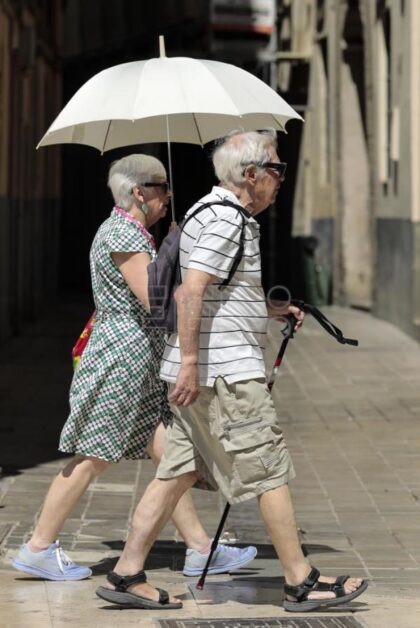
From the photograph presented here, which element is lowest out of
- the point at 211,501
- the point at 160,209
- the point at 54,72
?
the point at 211,501

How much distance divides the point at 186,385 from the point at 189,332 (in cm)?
19

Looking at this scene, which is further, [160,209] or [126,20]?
[126,20]

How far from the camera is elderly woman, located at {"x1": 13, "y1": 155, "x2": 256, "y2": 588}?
6.73 metres

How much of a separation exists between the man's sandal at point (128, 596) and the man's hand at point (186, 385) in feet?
2.52

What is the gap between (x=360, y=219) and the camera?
23000 mm

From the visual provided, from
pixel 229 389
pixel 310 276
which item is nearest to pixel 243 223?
pixel 229 389

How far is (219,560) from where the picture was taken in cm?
693

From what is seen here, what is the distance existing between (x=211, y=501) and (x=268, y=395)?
2698 mm

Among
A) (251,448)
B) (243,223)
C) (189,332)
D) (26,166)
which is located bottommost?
(251,448)

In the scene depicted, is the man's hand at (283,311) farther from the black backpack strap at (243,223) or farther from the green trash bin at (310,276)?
the green trash bin at (310,276)

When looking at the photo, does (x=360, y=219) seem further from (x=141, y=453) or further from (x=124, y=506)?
(x=141, y=453)

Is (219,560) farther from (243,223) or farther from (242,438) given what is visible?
(243,223)

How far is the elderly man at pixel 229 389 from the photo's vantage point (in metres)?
6.06

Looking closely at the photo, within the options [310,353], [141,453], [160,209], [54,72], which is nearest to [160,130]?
[160,209]
